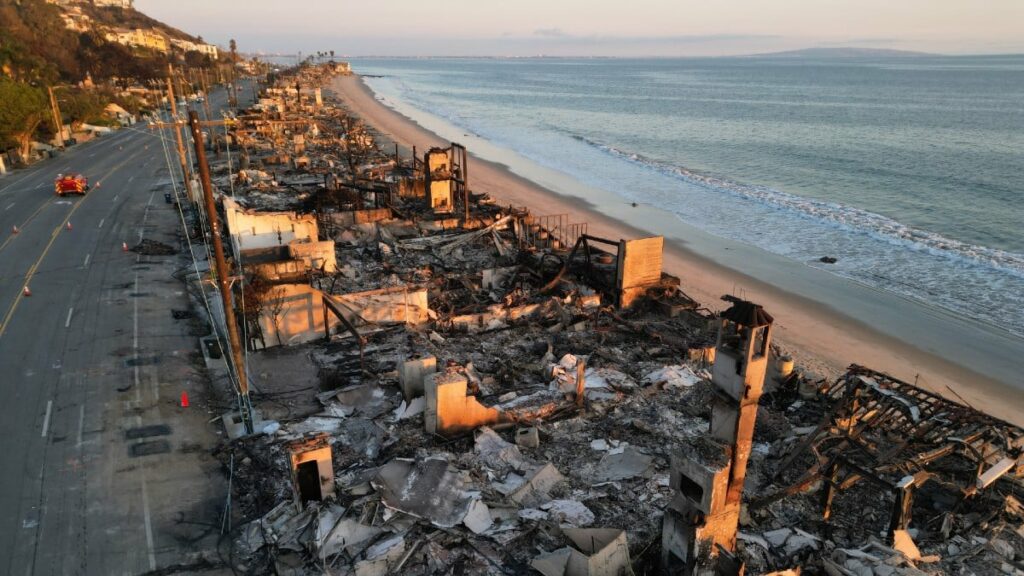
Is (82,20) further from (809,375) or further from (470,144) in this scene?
(809,375)

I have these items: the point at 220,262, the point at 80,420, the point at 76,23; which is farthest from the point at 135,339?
the point at 76,23

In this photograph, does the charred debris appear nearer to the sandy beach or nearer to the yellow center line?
the sandy beach

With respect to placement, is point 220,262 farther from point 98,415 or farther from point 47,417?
point 47,417

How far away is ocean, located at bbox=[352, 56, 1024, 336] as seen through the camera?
33719mm

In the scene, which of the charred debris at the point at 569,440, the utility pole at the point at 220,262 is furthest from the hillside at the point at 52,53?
the utility pole at the point at 220,262

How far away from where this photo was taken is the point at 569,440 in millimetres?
15219

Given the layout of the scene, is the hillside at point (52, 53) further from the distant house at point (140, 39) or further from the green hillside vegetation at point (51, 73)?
the distant house at point (140, 39)

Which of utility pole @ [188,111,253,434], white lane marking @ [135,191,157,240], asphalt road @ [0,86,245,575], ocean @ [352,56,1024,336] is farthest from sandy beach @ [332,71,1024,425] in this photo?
white lane marking @ [135,191,157,240]

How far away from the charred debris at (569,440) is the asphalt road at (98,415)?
1.15 meters

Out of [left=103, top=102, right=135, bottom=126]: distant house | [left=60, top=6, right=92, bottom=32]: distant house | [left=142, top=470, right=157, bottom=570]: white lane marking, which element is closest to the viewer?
[left=142, top=470, right=157, bottom=570]: white lane marking

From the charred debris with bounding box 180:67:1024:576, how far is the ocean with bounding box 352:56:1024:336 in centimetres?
1595

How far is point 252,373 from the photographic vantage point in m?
18.2

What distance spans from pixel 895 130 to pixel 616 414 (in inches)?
3326

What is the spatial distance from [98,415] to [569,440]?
38.4 feet
